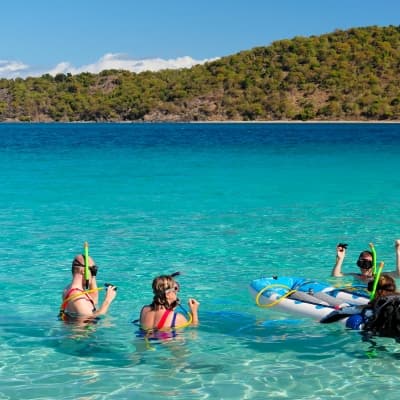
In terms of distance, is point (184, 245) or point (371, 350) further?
point (184, 245)

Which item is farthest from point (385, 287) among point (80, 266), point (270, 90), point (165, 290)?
point (270, 90)

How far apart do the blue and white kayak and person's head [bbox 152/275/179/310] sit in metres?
1.86

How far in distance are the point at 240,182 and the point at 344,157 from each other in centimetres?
1705

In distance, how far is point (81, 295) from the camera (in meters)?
7.77

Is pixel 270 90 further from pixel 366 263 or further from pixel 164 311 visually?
pixel 164 311

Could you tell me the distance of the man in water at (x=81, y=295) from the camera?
7578mm

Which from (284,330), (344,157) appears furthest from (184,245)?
(344,157)

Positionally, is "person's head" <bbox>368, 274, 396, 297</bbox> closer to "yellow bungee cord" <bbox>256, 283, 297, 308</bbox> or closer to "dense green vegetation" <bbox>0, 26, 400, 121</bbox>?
"yellow bungee cord" <bbox>256, 283, 297, 308</bbox>

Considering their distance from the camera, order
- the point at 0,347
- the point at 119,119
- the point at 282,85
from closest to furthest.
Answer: the point at 0,347 → the point at 282,85 → the point at 119,119

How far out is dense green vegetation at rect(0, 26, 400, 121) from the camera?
12488cm

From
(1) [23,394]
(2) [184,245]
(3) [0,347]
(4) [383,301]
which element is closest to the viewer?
(1) [23,394]

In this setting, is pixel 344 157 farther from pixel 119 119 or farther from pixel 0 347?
pixel 119 119

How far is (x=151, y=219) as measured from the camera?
17.0 metres

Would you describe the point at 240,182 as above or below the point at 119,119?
below
